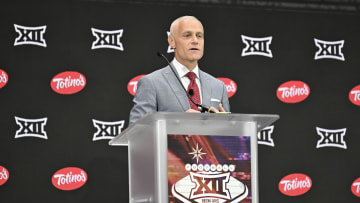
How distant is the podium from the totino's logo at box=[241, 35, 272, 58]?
308cm

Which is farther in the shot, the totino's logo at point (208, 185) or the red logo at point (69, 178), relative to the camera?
the red logo at point (69, 178)

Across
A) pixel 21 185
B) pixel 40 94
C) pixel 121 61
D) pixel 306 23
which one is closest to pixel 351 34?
pixel 306 23

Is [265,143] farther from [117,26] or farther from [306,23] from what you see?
[117,26]

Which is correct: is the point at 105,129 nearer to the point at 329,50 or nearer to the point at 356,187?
the point at 329,50

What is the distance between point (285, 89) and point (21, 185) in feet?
8.66

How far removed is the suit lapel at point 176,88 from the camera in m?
3.01

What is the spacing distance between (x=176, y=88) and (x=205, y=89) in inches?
7.8

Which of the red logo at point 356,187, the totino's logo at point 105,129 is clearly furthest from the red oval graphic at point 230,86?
the red logo at point 356,187

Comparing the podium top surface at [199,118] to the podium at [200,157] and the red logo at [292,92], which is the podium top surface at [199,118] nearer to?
the podium at [200,157]

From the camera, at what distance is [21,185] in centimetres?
481

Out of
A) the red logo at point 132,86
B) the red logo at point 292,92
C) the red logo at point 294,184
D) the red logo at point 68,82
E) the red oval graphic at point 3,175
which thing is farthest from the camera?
the red logo at point 292,92

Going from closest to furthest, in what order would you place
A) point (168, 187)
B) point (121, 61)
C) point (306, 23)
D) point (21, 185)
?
1. point (168, 187)
2. point (21, 185)
3. point (121, 61)
4. point (306, 23)

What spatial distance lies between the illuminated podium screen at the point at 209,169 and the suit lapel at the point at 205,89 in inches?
28.6

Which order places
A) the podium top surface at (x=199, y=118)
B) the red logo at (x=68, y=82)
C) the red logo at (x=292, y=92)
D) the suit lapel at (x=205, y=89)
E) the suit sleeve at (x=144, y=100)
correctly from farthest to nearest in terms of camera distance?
1. the red logo at (x=292, y=92)
2. the red logo at (x=68, y=82)
3. the suit lapel at (x=205, y=89)
4. the suit sleeve at (x=144, y=100)
5. the podium top surface at (x=199, y=118)
